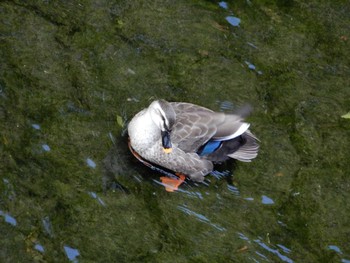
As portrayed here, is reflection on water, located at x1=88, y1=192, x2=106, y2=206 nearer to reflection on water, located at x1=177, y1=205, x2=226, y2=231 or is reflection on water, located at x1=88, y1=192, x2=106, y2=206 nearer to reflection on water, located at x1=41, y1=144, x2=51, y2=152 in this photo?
reflection on water, located at x1=41, y1=144, x2=51, y2=152

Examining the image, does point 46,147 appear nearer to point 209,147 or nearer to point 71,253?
point 71,253

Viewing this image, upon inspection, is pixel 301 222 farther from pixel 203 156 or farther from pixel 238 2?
pixel 238 2

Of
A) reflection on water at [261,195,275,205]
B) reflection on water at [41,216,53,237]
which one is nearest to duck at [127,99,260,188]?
reflection on water at [261,195,275,205]

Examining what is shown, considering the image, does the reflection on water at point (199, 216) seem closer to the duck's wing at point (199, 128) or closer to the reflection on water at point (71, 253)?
the duck's wing at point (199, 128)

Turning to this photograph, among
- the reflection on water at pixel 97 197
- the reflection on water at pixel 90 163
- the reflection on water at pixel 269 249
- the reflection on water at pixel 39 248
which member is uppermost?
the reflection on water at pixel 90 163

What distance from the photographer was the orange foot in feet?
22.5

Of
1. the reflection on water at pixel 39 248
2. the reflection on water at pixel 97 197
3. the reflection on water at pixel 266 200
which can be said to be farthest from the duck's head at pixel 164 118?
the reflection on water at pixel 39 248

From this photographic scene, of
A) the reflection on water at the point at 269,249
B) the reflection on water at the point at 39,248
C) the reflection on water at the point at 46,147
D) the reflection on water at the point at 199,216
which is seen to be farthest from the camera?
the reflection on water at the point at 46,147

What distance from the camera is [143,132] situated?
274 inches

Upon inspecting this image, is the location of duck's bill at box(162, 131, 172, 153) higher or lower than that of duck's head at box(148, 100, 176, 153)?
lower

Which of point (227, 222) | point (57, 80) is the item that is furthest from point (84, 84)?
point (227, 222)

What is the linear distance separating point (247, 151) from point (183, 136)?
2.22 feet

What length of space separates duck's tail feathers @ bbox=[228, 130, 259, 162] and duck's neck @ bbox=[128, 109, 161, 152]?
833 mm

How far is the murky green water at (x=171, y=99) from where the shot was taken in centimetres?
632
